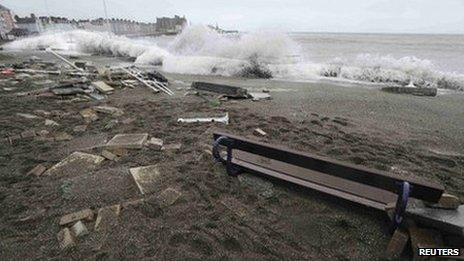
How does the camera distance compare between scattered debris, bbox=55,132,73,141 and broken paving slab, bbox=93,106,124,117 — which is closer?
scattered debris, bbox=55,132,73,141

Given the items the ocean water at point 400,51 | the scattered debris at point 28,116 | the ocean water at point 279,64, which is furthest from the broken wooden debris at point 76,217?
the ocean water at point 400,51

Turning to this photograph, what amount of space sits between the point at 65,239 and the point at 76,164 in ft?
5.65

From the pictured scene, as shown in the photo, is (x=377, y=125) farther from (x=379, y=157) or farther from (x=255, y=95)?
(x=255, y=95)

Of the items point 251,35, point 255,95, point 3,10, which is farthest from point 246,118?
point 3,10

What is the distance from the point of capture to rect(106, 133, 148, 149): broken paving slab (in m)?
4.73

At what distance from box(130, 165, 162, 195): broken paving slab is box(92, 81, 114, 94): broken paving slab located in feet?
20.4

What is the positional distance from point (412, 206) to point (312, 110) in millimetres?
4910

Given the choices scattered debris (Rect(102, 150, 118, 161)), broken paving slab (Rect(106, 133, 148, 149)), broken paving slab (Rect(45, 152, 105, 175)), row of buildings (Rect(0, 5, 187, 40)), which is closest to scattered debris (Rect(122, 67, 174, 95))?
broken paving slab (Rect(106, 133, 148, 149))

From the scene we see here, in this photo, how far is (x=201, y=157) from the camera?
14.5 ft

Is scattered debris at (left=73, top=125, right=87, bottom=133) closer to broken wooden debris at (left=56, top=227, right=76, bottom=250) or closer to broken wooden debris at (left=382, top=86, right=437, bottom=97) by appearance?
broken wooden debris at (left=56, top=227, right=76, bottom=250)

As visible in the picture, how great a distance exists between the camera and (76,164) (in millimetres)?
4250

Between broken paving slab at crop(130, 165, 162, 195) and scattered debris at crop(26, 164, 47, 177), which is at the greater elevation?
broken paving slab at crop(130, 165, 162, 195)

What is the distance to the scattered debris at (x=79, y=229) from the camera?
2.84 m

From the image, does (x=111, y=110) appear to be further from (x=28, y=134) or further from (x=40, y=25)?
(x=40, y=25)
